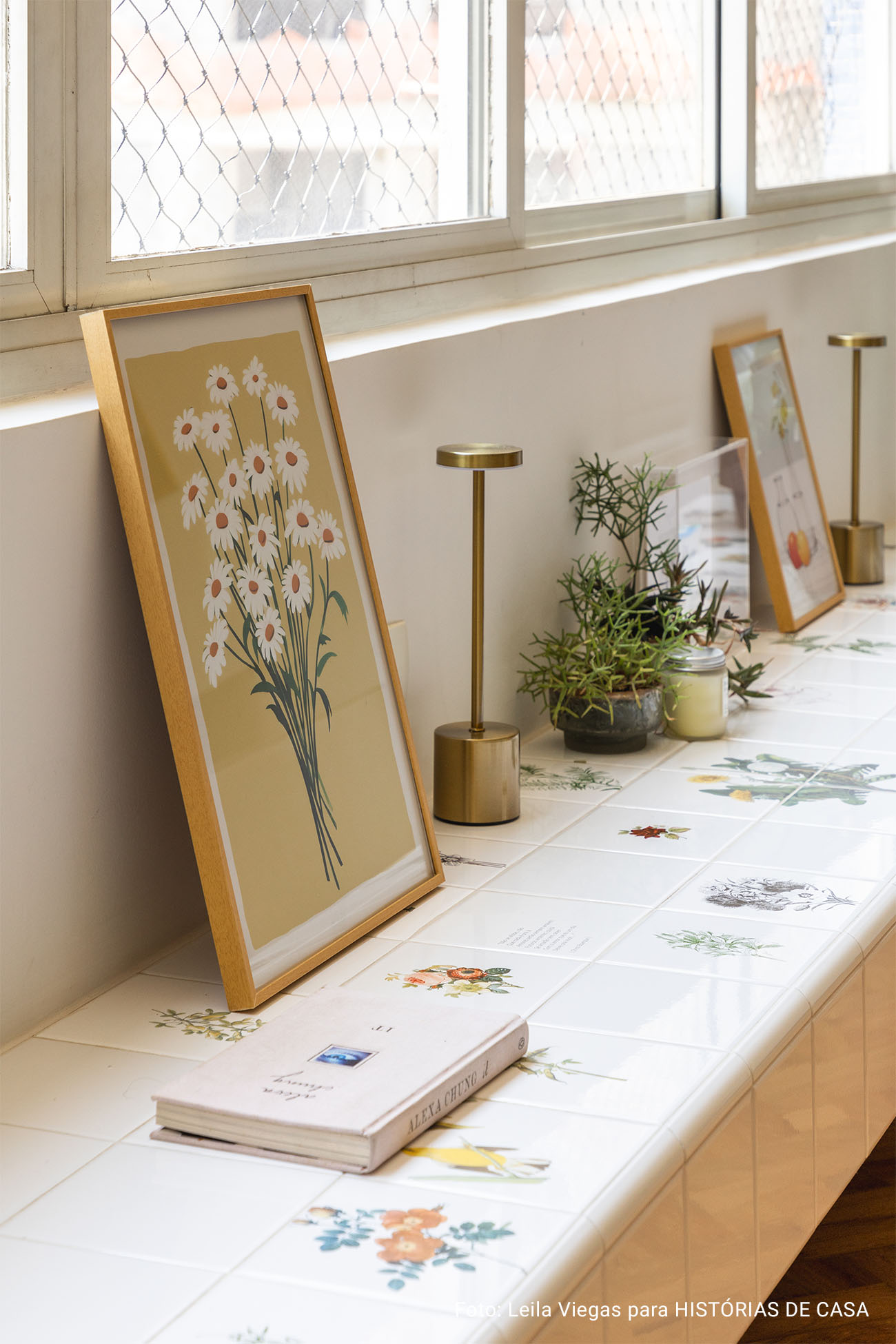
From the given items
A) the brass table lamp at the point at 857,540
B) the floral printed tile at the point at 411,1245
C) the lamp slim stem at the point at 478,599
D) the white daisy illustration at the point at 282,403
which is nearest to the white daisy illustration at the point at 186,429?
the white daisy illustration at the point at 282,403

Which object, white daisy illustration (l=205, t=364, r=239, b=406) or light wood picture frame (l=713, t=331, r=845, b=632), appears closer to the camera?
white daisy illustration (l=205, t=364, r=239, b=406)

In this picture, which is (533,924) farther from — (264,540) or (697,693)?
(697,693)

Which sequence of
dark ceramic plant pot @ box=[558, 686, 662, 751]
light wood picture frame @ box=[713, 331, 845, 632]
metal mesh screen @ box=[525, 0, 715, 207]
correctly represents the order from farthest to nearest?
light wood picture frame @ box=[713, 331, 845, 632]
metal mesh screen @ box=[525, 0, 715, 207]
dark ceramic plant pot @ box=[558, 686, 662, 751]

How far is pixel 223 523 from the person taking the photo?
1374 mm

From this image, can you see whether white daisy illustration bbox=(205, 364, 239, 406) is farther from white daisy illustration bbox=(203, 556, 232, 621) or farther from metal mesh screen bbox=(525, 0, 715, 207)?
metal mesh screen bbox=(525, 0, 715, 207)

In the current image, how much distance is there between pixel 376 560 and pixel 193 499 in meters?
0.38

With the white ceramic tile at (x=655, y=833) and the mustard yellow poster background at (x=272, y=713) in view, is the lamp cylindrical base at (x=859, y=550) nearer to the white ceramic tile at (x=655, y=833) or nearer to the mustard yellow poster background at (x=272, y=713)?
the white ceramic tile at (x=655, y=833)

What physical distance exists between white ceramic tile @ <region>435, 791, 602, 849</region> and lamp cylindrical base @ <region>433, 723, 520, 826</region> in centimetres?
1

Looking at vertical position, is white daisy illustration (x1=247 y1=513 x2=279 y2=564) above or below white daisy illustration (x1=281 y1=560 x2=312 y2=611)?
above

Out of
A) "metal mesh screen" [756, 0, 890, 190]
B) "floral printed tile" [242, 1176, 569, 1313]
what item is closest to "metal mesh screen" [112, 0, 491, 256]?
"floral printed tile" [242, 1176, 569, 1313]

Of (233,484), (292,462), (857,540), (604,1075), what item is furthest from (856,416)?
(604,1075)

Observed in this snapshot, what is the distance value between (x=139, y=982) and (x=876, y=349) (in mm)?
2518

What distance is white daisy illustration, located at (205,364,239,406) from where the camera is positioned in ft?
4.53

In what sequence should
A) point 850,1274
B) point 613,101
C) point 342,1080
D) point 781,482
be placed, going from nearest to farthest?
point 342,1080 < point 850,1274 < point 613,101 < point 781,482
